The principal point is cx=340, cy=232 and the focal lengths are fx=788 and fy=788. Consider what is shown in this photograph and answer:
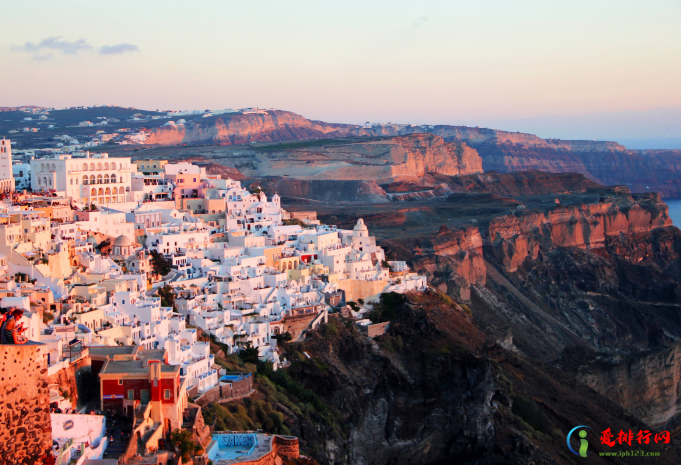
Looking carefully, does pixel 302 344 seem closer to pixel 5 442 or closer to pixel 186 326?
pixel 186 326

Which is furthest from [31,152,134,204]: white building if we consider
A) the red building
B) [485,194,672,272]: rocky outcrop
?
[485,194,672,272]: rocky outcrop

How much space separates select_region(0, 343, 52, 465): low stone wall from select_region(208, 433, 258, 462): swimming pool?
20.4ft

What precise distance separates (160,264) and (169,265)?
0.54m

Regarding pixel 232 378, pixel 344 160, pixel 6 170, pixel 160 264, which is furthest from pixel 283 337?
pixel 344 160

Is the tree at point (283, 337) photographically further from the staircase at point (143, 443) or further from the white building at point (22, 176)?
the white building at point (22, 176)

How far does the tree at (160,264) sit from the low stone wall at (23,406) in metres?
23.3

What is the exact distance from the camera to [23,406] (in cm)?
1603

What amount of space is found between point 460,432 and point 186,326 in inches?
609

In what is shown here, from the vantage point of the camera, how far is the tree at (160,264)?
3988 centimetres

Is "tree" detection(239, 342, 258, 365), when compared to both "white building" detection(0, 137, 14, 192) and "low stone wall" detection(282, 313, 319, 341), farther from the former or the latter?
"white building" detection(0, 137, 14, 192)

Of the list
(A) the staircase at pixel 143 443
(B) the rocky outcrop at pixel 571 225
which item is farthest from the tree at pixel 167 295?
(B) the rocky outcrop at pixel 571 225

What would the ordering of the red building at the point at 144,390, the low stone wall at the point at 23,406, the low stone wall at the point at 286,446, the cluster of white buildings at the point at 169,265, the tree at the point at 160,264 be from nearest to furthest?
the low stone wall at the point at 23,406, the red building at the point at 144,390, the low stone wall at the point at 286,446, the cluster of white buildings at the point at 169,265, the tree at the point at 160,264

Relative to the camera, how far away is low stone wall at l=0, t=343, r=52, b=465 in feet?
51.4

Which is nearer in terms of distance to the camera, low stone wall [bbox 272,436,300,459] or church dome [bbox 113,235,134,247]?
low stone wall [bbox 272,436,300,459]
